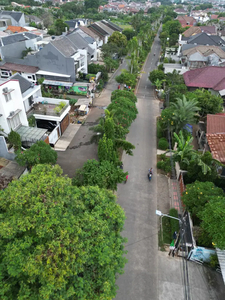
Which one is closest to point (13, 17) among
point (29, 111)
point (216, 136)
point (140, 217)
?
point (29, 111)

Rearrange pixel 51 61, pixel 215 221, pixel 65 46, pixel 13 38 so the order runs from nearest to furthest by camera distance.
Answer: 1. pixel 215 221
2. pixel 51 61
3. pixel 65 46
4. pixel 13 38

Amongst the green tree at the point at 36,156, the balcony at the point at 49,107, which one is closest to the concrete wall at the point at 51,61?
the balcony at the point at 49,107

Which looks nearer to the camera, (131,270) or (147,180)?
(131,270)

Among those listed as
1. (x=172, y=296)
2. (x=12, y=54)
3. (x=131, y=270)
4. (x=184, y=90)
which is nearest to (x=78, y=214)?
(x=131, y=270)

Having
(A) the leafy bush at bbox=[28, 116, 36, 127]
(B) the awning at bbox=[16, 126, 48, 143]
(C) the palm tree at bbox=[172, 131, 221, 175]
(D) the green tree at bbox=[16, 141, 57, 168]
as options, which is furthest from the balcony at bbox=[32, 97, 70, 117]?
(C) the palm tree at bbox=[172, 131, 221, 175]

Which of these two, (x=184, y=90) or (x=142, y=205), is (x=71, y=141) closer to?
(x=142, y=205)

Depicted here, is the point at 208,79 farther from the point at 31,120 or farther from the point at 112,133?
the point at 31,120
